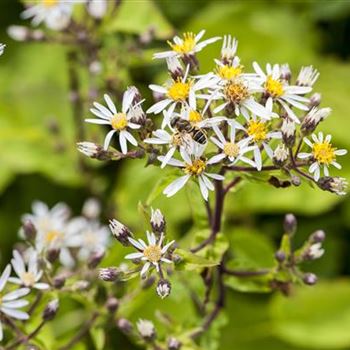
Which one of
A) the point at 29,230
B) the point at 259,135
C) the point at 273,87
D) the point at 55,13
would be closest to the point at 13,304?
the point at 29,230

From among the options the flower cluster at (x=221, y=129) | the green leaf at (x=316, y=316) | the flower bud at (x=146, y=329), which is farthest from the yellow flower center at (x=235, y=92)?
the green leaf at (x=316, y=316)

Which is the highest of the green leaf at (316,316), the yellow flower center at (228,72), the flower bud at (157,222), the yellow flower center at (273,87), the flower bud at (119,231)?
the yellow flower center at (228,72)

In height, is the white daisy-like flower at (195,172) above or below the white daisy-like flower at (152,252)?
above

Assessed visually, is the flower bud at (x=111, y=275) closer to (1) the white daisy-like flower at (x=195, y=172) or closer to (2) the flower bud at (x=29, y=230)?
(1) the white daisy-like flower at (x=195, y=172)

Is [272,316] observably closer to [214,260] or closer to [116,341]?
[116,341]

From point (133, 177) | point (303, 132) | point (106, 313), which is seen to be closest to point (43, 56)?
point (133, 177)

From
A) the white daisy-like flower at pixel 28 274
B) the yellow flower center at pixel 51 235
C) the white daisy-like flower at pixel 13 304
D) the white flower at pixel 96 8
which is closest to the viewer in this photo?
the white daisy-like flower at pixel 13 304

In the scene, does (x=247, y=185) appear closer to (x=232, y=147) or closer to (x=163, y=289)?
(x=232, y=147)
